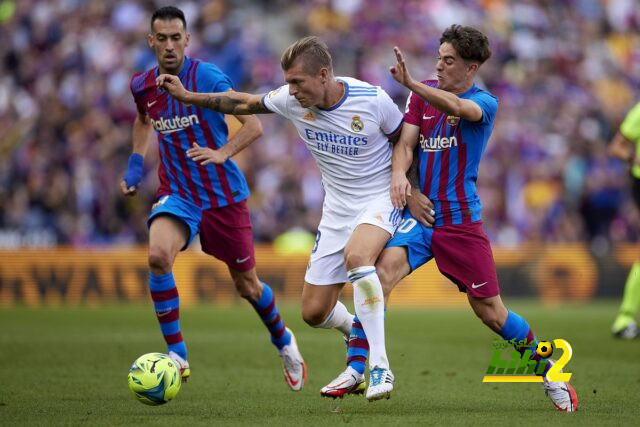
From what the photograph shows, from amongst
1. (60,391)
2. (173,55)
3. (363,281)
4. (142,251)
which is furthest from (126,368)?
(142,251)

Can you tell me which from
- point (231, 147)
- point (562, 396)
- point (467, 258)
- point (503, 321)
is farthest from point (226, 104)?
point (562, 396)

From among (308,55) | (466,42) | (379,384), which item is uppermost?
(466,42)

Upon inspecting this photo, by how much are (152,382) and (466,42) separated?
294 cm

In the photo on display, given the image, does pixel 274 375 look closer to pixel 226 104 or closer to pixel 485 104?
pixel 226 104

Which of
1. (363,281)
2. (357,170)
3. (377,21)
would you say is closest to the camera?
(363,281)

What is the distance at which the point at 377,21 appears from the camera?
22.7 meters

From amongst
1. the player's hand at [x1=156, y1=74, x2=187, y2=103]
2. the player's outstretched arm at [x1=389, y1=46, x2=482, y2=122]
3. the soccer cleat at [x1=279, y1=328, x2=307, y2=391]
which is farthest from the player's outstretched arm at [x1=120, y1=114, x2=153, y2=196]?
the player's outstretched arm at [x1=389, y1=46, x2=482, y2=122]

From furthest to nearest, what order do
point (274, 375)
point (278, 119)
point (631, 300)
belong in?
point (278, 119) < point (631, 300) < point (274, 375)

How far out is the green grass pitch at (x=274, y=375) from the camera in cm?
660

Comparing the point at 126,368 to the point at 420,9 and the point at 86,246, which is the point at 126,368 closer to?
the point at 86,246

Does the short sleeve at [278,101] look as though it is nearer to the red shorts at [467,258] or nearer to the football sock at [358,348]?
the red shorts at [467,258]

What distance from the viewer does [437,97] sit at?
653 cm

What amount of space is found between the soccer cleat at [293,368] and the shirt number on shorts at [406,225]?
1722 mm

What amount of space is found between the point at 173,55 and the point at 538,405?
3783 mm
